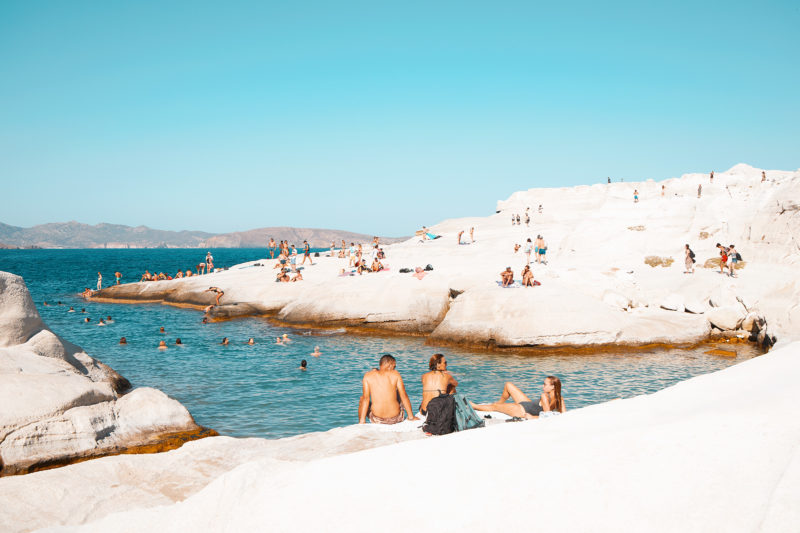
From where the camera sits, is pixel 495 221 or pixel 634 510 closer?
pixel 634 510

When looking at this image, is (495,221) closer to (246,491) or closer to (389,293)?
(389,293)

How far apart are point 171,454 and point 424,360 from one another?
1504cm

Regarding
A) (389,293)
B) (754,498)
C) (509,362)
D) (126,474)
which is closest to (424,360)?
(509,362)

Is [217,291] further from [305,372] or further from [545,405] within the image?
[545,405]

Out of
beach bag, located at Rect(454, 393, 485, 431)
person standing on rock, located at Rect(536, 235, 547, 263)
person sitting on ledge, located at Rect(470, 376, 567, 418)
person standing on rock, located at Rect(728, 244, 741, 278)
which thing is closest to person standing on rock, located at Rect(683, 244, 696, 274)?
person standing on rock, located at Rect(728, 244, 741, 278)

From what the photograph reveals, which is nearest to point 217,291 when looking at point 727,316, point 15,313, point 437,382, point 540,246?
point 540,246

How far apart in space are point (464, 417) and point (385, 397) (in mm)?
2270

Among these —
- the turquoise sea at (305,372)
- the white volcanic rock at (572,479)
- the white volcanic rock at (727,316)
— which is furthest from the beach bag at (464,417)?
the white volcanic rock at (727,316)

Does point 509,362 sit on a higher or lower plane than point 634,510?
lower

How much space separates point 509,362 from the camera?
73.5 ft

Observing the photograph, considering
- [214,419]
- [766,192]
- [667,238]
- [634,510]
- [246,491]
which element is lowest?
[214,419]

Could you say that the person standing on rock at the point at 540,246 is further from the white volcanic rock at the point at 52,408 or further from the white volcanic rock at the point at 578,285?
the white volcanic rock at the point at 52,408

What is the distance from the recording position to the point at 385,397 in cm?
1126

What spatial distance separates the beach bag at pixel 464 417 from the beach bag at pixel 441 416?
0.08 m
